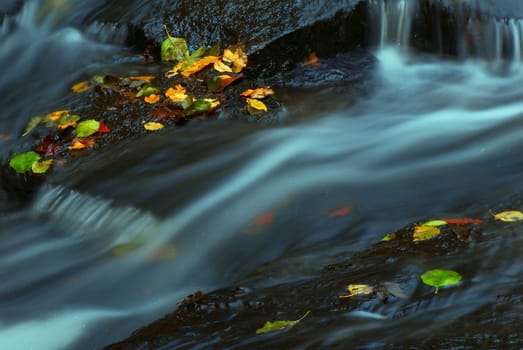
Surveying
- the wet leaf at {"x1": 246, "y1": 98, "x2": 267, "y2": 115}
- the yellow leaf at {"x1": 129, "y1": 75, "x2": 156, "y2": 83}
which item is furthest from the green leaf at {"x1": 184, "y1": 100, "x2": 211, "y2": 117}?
the yellow leaf at {"x1": 129, "y1": 75, "x2": 156, "y2": 83}

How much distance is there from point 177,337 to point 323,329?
0.54 metres

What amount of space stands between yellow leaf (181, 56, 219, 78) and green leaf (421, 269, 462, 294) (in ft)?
9.67

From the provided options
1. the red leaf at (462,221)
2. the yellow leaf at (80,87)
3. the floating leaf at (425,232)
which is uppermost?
the yellow leaf at (80,87)

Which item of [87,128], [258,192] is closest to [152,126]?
[87,128]

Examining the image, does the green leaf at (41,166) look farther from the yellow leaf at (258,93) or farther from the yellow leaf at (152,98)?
the yellow leaf at (258,93)

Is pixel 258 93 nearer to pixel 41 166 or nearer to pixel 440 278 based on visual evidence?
pixel 41 166

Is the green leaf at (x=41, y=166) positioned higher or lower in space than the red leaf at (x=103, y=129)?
lower

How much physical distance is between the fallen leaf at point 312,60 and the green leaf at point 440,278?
2.87 metres

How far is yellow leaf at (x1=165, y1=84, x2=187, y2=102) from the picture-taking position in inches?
195

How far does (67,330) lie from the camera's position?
316 centimetres

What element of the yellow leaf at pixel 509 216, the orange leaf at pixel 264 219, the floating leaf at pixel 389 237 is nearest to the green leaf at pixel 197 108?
the orange leaf at pixel 264 219

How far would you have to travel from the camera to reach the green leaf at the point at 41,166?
4.47 metres

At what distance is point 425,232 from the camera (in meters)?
3.19

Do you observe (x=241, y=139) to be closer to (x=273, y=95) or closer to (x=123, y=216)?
(x=273, y=95)
